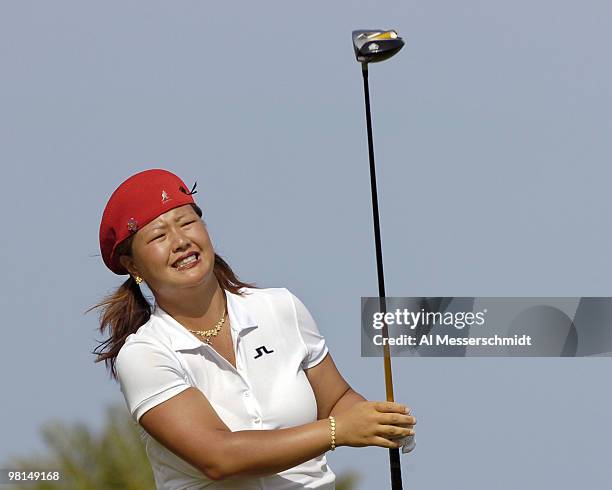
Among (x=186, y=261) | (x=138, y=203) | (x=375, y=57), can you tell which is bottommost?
(x=186, y=261)

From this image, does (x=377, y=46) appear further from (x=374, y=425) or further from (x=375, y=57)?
(x=374, y=425)

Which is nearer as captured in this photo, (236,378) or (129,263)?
(236,378)

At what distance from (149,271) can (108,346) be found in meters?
0.28

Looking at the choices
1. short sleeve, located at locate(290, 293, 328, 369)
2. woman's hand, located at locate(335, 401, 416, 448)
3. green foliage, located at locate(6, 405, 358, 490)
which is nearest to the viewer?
woman's hand, located at locate(335, 401, 416, 448)

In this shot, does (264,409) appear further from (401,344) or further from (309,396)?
(401,344)

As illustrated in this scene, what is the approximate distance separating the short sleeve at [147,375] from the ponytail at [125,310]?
0.17 meters

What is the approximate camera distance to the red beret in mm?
4047

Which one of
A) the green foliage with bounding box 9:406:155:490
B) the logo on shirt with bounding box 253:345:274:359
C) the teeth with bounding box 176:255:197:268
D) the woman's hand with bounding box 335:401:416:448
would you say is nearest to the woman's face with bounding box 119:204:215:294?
the teeth with bounding box 176:255:197:268

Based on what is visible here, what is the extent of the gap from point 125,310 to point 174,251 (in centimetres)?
30

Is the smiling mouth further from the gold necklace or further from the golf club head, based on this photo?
the golf club head

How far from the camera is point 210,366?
4.03m

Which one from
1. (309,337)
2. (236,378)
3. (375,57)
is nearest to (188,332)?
(236,378)

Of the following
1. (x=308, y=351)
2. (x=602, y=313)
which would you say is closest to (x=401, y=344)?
(x=602, y=313)

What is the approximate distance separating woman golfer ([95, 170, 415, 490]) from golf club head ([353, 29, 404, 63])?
64 cm
